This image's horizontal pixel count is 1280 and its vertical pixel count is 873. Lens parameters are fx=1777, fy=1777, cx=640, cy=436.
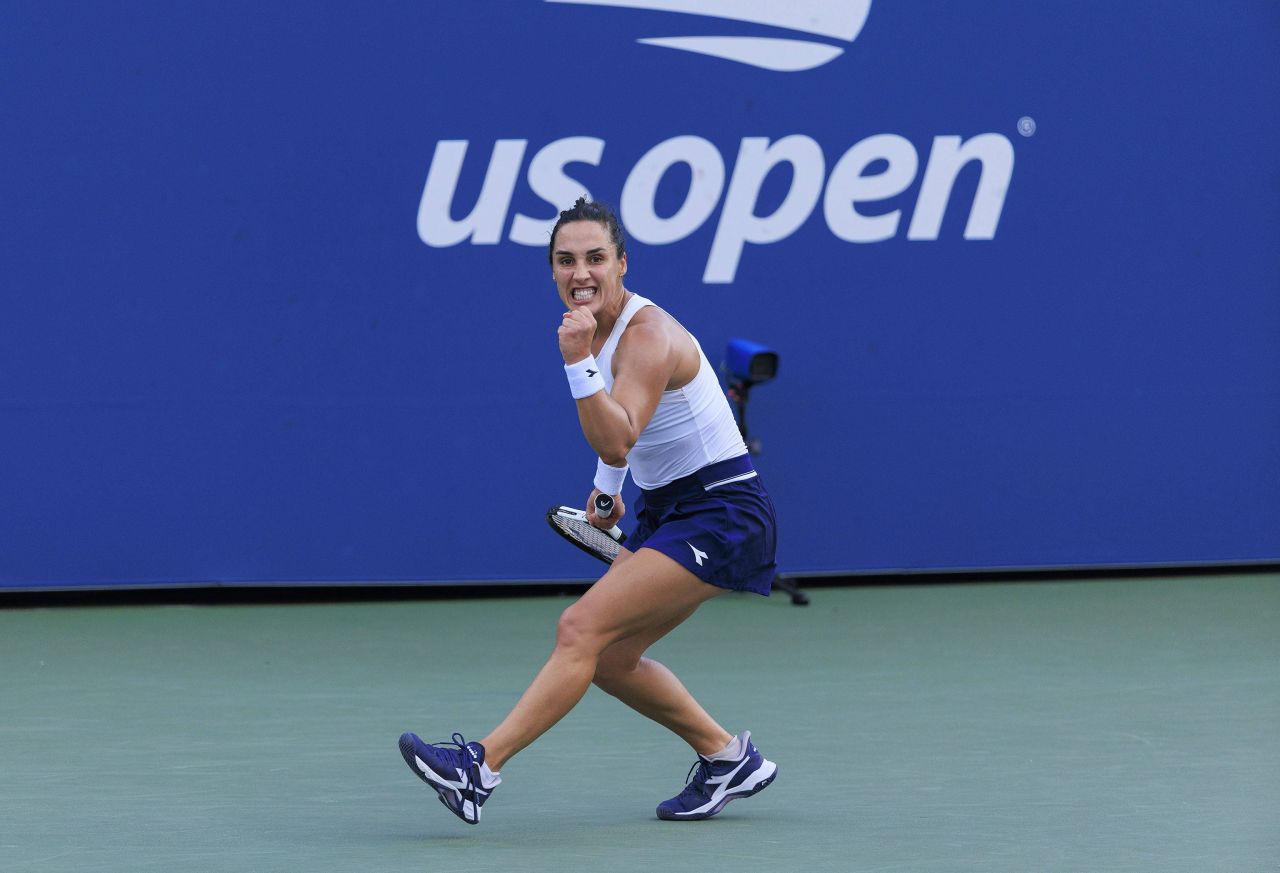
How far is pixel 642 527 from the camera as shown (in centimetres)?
461

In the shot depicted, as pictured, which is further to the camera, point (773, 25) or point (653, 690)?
point (773, 25)

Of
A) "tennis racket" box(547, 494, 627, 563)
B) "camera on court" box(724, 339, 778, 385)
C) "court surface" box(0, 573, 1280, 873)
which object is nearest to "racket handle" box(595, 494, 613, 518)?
"tennis racket" box(547, 494, 627, 563)

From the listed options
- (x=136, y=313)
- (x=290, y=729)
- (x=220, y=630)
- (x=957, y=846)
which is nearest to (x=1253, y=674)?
(x=957, y=846)

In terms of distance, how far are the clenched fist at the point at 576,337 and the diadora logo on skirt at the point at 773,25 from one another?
16.0 feet

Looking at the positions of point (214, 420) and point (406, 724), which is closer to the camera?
point (406, 724)

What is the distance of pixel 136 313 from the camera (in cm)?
849

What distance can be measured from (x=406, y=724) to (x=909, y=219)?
4175 millimetres

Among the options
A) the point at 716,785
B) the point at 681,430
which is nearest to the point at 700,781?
the point at 716,785

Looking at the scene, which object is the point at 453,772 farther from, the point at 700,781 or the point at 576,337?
the point at 576,337

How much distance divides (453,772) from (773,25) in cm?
548

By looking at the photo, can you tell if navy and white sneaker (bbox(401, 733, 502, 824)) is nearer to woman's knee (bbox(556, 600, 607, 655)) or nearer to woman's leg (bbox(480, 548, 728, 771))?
woman's leg (bbox(480, 548, 728, 771))

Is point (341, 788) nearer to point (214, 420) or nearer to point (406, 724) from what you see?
point (406, 724)

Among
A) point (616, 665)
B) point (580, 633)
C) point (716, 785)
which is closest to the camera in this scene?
point (580, 633)

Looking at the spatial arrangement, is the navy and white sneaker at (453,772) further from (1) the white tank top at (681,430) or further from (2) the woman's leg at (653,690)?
(1) the white tank top at (681,430)
